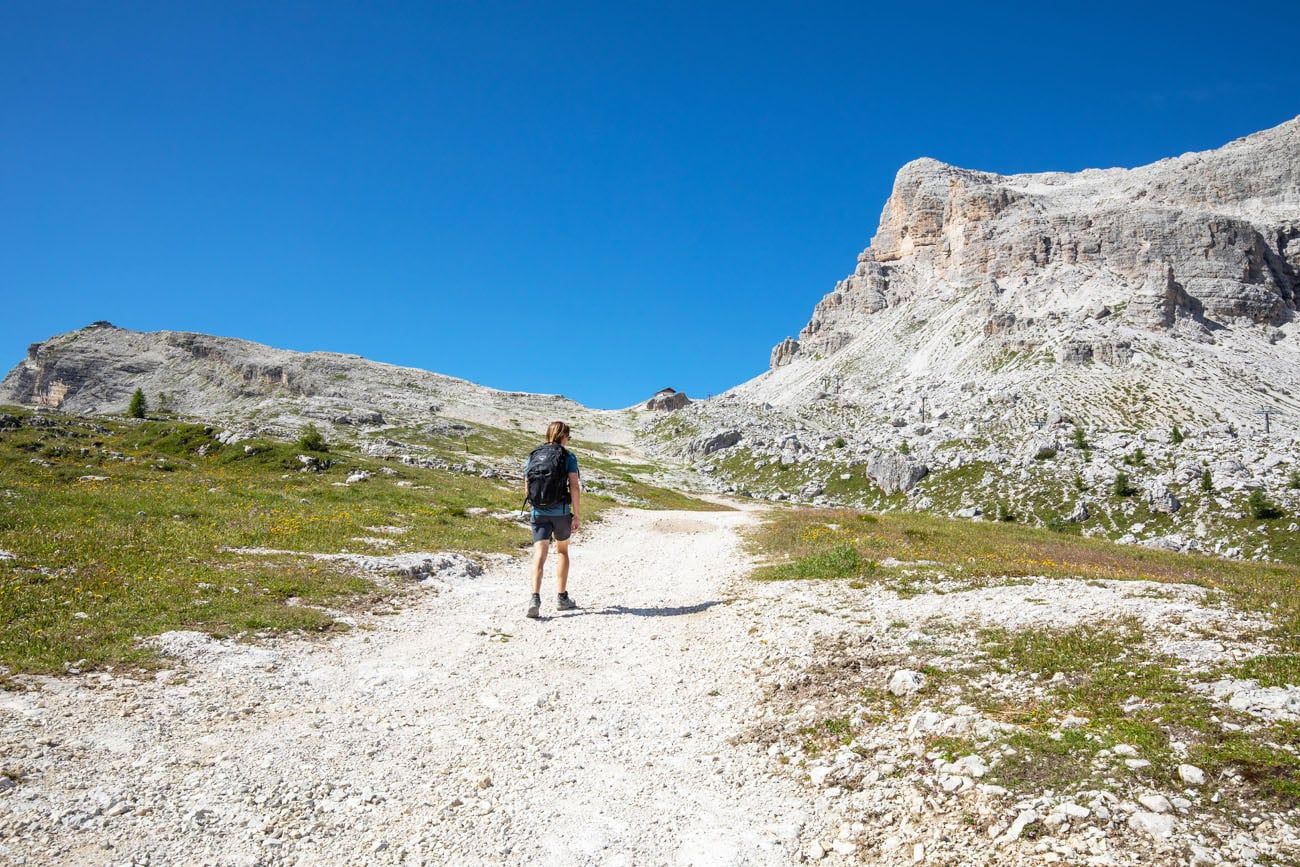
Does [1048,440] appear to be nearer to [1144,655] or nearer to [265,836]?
[1144,655]

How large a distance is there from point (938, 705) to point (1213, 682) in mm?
3193

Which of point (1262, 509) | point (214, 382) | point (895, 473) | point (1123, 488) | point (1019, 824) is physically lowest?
point (1019, 824)

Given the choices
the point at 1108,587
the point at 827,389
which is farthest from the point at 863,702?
the point at 827,389

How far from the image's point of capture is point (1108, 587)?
14180mm

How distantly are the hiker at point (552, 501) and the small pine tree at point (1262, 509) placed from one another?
53400 mm

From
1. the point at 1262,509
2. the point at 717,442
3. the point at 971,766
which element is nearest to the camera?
the point at 971,766

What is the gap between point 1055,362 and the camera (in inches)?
3971

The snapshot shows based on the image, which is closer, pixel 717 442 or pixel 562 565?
pixel 562 565

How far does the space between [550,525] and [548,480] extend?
109cm

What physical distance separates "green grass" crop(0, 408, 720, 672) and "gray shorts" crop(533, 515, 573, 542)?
403 cm

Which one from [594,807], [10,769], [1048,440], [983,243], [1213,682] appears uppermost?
[983,243]

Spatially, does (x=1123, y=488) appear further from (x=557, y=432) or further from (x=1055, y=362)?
(x=1055, y=362)

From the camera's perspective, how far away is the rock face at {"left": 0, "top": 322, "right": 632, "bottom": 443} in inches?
5054

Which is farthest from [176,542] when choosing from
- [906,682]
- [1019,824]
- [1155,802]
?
[1155,802]
